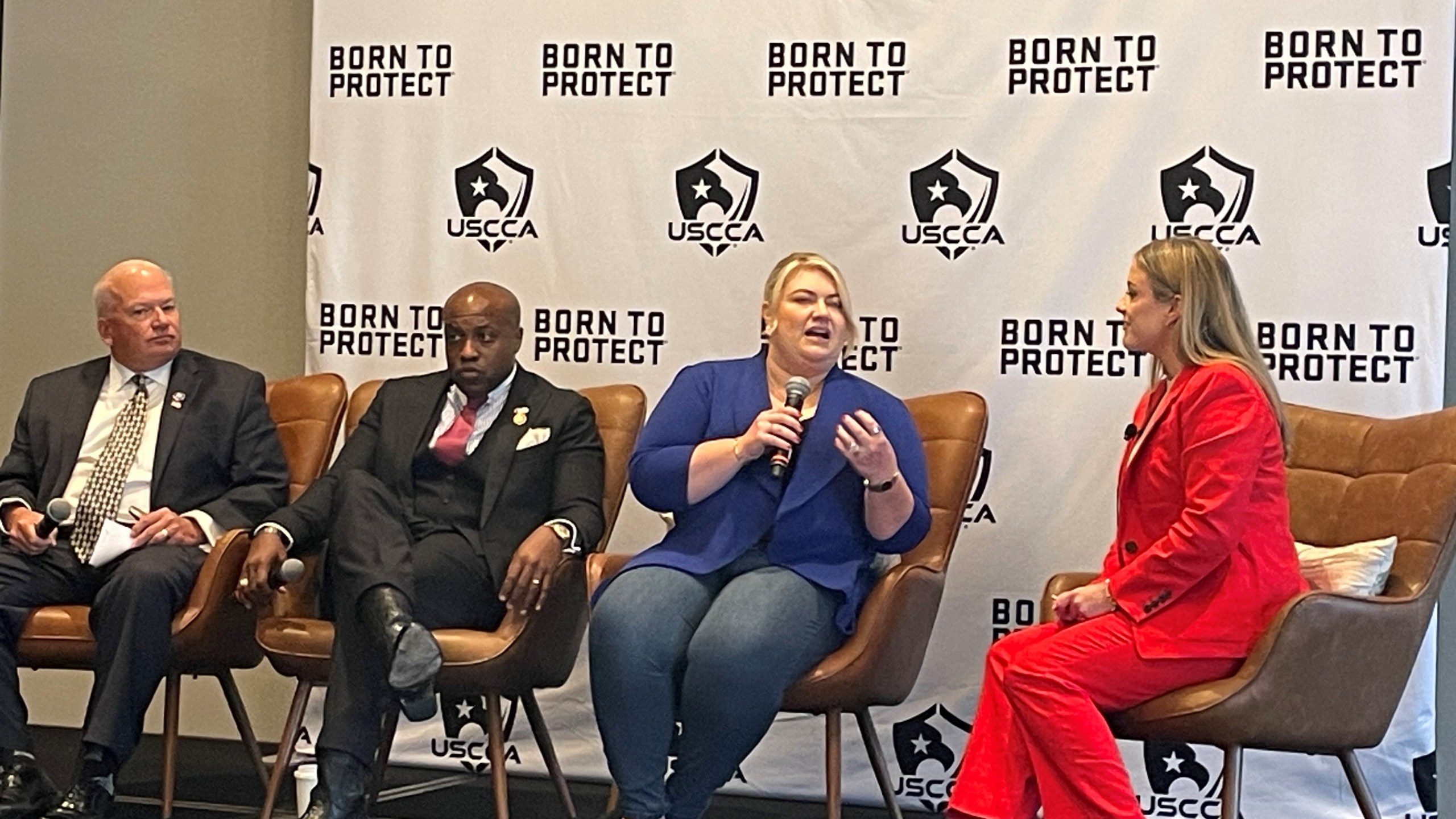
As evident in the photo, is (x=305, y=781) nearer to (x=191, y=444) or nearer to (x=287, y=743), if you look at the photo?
(x=287, y=743)

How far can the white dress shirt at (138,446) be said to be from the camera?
4.18m

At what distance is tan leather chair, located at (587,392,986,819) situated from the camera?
3.54 metres

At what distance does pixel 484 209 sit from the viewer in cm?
477

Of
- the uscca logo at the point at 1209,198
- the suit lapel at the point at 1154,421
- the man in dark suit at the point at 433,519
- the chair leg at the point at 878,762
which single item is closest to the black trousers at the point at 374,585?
the man in dark suit at the point at 433,519

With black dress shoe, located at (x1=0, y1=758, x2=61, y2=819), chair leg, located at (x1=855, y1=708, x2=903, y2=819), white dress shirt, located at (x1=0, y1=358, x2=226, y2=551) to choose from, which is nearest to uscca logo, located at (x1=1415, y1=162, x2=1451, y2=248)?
chair leg, located at (x1=855, y1=708, x2=903, y2=819)

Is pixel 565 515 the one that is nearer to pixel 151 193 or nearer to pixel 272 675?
pixel 272 675

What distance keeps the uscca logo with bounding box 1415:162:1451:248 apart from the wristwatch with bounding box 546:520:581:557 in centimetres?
206

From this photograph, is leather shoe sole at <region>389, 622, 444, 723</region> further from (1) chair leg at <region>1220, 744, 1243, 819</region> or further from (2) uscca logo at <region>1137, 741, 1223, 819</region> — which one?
(2) uscca logo at <region>1137, 741, 1223, 819</region>

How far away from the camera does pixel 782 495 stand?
371 cm

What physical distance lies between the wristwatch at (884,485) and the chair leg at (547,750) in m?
0.90

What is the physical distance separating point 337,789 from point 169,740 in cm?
69

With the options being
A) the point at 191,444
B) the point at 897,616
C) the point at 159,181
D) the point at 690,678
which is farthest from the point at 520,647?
the point at 159,181

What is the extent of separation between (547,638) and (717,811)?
0.86m

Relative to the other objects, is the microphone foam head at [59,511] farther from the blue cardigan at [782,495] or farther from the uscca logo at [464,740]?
the blue cardigan at [782,495]
